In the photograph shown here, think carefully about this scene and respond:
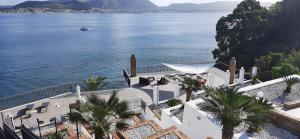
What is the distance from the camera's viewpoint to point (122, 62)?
47062mm

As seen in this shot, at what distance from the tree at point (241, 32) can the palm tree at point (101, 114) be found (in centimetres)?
2950

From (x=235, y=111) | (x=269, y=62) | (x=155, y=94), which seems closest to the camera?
Answer: (x=235, y=111)

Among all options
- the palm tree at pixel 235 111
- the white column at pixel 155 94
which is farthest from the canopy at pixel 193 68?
the palm tree at pixel 235 111

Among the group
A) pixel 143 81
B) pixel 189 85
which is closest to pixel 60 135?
pixel 189 85

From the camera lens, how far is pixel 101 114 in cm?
752

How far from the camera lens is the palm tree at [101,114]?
297 inches

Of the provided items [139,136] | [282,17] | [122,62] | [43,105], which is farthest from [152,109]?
[122,62]

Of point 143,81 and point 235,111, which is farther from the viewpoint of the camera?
point 143,81

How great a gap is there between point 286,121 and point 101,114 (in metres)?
6.34

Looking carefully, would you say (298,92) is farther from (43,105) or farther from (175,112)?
(43,105)

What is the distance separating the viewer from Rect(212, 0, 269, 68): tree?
35719mm

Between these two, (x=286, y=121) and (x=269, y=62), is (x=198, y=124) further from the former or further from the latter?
(x=269, y=62)

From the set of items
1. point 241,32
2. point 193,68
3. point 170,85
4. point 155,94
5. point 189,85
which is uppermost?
point 241,32

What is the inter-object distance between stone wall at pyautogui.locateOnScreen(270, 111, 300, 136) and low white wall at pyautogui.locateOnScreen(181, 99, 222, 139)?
2.11 m
